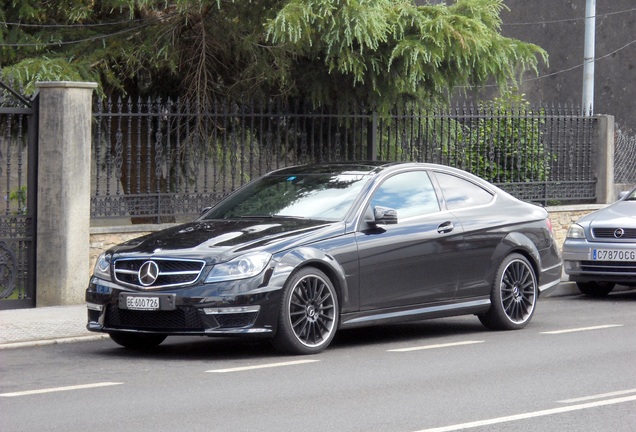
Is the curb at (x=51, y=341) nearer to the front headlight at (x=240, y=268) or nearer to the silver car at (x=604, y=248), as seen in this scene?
the front headlight at (x=240, y=268)

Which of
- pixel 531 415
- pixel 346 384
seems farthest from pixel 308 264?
pixel 531 415

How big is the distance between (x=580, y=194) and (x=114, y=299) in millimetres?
12541

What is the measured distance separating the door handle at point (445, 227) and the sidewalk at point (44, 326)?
3.29m

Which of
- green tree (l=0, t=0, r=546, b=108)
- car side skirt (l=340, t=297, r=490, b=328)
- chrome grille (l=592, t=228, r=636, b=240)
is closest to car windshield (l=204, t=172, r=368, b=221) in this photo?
car side skirt (l=340, t=297, r=490, b=328)

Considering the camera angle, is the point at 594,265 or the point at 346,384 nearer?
the point at 346,384

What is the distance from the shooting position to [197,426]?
22.8 feet

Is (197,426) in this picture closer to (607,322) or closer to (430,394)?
(430,394)

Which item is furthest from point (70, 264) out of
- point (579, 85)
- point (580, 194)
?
point (579, 85)

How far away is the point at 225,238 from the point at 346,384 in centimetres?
194

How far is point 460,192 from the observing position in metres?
11.6

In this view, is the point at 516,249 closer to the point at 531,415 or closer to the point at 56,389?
the point at 531,415

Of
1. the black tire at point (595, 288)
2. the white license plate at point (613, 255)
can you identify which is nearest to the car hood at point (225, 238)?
the white license plate at point (613, 255)

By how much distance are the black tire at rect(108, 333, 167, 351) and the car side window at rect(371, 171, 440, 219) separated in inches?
87.2

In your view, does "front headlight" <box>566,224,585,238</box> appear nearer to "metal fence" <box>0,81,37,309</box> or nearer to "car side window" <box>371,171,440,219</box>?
"car side window" <box>371,171,440,219</box>
